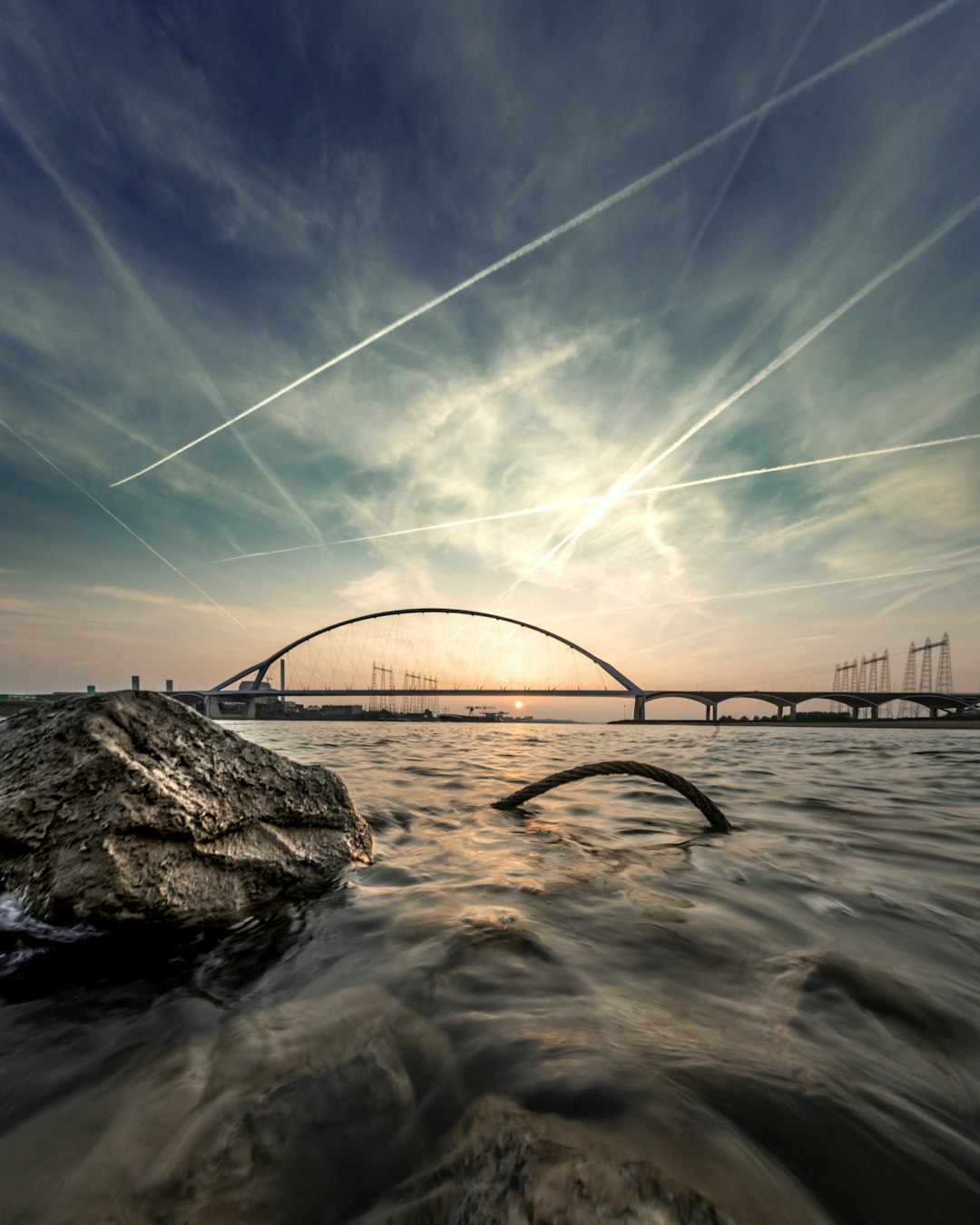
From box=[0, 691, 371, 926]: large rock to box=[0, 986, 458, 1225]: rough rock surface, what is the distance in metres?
1.21

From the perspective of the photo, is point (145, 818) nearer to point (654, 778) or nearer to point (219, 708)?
point (654, 778)

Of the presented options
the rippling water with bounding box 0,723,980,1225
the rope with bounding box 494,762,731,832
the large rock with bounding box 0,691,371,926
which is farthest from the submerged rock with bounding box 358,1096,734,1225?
the rope with bounding box 494,762,731,832

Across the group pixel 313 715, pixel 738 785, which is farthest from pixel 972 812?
pixel 313 715

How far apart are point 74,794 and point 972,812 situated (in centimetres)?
869

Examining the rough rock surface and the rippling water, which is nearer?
the rough rock surface

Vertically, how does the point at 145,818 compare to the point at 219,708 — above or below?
above

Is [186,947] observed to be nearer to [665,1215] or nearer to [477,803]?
[665,1215]

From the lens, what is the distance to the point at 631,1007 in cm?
186

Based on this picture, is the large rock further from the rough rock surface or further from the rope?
the rope

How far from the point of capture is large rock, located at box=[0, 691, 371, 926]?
8.03 ft

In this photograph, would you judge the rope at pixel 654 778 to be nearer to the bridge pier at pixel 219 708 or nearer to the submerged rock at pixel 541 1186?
the submerged rock at pixel 541 1186

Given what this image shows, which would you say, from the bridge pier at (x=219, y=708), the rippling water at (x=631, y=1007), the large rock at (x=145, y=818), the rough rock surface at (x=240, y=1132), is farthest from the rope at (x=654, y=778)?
the bridge pier at (x=219, y=708)

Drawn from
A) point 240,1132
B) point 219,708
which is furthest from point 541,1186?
point 219,708

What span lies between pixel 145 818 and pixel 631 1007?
255cm
